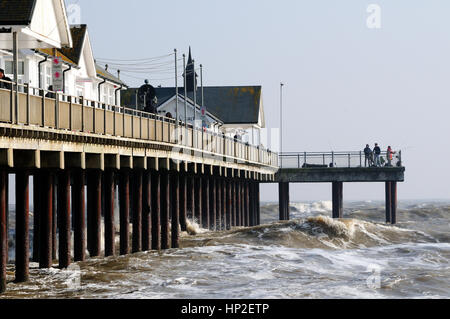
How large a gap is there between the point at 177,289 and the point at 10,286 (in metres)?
4.49

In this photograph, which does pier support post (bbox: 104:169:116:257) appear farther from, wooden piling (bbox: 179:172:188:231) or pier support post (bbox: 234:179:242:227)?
pier support post (bbox: 234:179:242:227)

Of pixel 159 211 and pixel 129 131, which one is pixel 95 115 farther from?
pixel 159 211

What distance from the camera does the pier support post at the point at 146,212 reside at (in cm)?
4125

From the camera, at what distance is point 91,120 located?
33406 millimetres

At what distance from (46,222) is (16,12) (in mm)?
6505

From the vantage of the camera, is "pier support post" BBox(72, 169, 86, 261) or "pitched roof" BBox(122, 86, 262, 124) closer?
"pier support post" BBox(72, 169, 86, 261)

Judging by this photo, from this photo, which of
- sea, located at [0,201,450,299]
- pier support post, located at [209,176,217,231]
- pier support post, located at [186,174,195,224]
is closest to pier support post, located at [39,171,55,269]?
sea, located at [0,201,450,299]

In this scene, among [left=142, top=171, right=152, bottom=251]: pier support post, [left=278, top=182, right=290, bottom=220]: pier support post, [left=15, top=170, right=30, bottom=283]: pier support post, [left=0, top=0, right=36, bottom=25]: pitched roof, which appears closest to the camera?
[left=15, top=170, right=30, bottom=283]: pier support post

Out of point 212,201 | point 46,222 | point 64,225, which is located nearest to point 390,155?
point 212,201

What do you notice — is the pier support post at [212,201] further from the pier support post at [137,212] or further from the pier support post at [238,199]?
the pier support post at [137,212]

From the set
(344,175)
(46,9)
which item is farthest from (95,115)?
(344,175)

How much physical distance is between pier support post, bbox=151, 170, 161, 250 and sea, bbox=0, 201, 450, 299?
0.96 meters

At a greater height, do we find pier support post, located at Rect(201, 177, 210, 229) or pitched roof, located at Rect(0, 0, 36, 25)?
pitched roof, located at Rect(0, 0, 36, 25)

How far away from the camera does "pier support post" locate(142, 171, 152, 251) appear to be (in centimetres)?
4125
